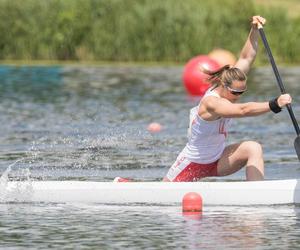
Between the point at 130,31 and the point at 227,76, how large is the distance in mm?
33687

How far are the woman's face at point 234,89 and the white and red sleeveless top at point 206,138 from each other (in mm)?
142

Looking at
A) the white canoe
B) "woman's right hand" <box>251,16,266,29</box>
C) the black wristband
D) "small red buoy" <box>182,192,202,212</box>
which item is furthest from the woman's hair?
"small red buoy" <box>182,192,202,212</box>

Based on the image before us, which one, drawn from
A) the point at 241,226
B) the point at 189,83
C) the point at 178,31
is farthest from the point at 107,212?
the point at 178,31

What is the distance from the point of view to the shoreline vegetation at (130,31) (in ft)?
155

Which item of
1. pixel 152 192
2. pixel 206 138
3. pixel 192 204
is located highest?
pixel 206 138

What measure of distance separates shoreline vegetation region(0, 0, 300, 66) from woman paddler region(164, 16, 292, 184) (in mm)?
31765

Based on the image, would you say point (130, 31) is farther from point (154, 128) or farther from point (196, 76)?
point (154, 128)

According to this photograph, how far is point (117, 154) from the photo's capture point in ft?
66.0

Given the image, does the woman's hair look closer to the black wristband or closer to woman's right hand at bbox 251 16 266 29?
the black wristband

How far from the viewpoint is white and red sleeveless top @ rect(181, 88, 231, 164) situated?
1444 centimetres

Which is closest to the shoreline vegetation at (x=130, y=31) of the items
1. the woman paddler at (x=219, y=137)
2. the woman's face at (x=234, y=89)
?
the woman paddler at (x=219, y=137)

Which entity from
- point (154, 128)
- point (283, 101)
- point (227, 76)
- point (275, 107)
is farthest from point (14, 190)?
point (154, 128)

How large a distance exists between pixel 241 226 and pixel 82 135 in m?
10.6

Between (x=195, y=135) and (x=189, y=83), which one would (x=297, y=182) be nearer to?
(x=195, y=135)
